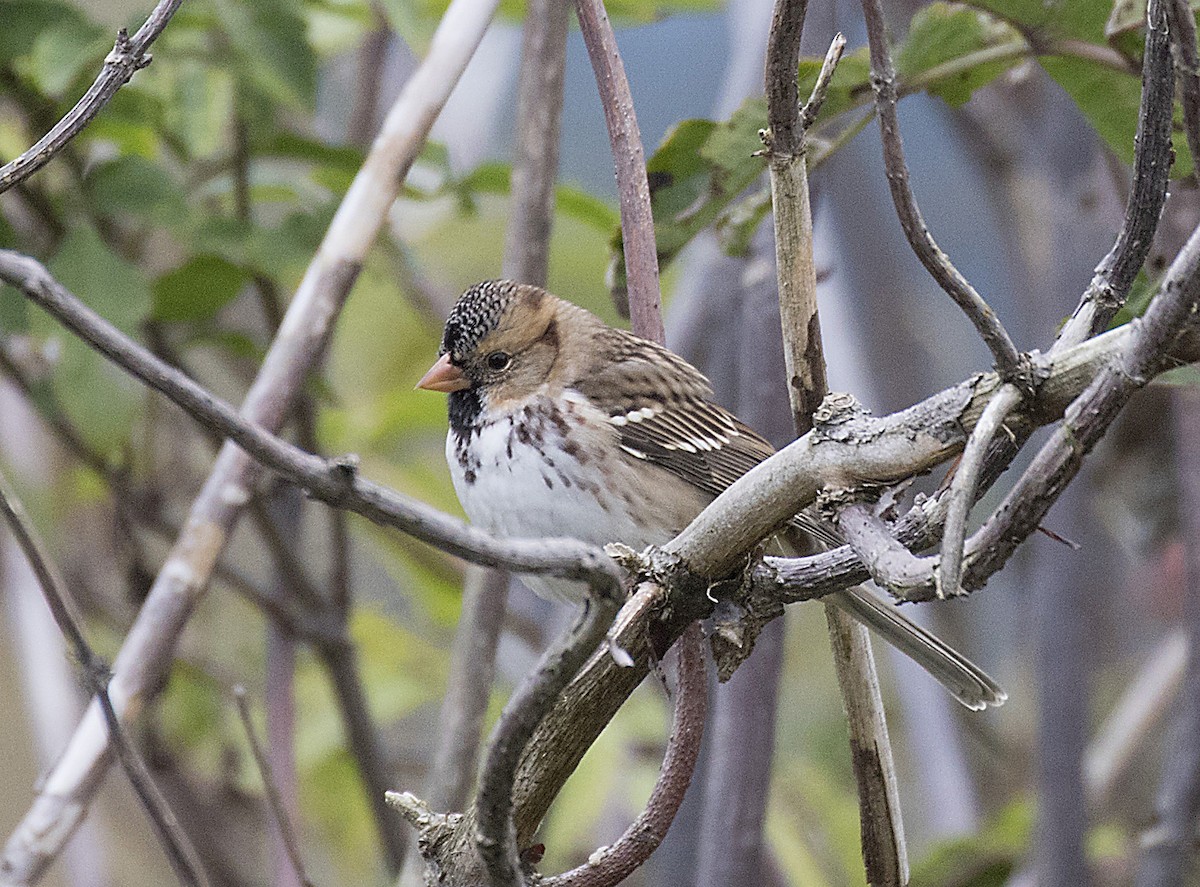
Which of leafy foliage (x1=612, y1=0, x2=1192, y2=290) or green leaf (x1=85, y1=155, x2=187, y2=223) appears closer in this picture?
leafy foliage (x1=612, y1=0, x2=1192, y2=290)

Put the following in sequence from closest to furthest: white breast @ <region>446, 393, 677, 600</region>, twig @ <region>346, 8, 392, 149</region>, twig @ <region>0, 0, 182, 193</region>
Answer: twig @ <region>0, 0, 182, 193</region>
white breast @ <region>446, 393, 677, 600</region>
twig @ <region>346, 8, 392, 149</region>

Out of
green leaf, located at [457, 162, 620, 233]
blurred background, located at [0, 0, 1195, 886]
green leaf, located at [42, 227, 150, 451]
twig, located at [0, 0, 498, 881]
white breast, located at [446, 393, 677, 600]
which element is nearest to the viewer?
twig, located at [0, 0, 498, 881]

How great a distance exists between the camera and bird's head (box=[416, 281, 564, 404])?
1599 millimetres

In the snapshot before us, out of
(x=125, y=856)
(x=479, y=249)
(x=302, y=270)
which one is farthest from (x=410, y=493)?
(x=125, y=856)

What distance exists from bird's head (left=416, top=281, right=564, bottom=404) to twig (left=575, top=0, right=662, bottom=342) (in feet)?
1.54

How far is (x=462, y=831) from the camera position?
86 centimetres

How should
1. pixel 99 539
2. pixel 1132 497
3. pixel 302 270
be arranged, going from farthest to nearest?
pixel 1132 497, pixel 99 539, pixel 302 270

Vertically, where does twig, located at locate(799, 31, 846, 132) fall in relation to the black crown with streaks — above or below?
below

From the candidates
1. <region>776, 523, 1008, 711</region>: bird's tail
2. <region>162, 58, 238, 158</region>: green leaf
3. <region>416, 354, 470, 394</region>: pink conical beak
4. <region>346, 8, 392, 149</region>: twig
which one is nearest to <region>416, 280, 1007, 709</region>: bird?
<region>416, 354, 470, 394</region>: pink conical beak

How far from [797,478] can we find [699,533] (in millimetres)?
80

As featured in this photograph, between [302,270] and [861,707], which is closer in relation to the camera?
[861,707]

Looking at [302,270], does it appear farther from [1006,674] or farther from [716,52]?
[1006,674]

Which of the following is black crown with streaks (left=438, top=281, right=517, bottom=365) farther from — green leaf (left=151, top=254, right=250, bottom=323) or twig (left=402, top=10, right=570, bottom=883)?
green leaf (left=151, top=254, right=250, bottom=323)

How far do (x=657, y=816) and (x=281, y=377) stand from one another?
0.67 metres
